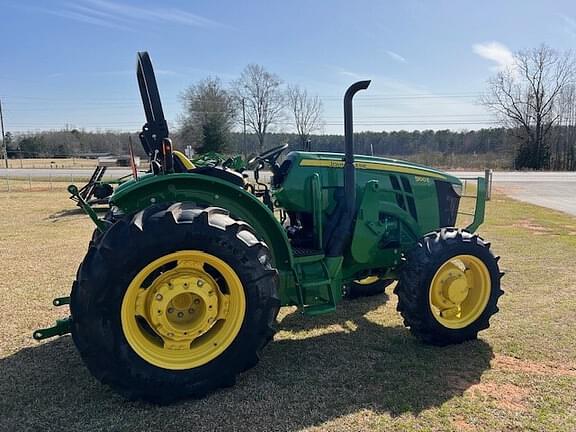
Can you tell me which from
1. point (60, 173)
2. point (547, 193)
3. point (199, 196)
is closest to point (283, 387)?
point (199, 196)

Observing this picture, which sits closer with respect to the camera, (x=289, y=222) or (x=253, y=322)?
(x=253, y=322)

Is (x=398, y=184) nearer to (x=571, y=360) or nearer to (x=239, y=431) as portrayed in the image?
(x=571, y=360)

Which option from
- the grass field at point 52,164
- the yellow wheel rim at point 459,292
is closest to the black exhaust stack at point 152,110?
the yellow wheel rim at point 459,292

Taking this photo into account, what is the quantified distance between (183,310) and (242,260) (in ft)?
1.85

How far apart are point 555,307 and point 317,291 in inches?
117

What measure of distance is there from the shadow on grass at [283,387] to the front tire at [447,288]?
0.19 meters

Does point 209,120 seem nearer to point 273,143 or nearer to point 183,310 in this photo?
point 273,143

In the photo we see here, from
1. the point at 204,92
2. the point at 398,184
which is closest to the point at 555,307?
the point at 398,184

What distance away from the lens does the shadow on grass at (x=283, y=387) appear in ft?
A: 9.45

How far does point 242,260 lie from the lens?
3.04 metres

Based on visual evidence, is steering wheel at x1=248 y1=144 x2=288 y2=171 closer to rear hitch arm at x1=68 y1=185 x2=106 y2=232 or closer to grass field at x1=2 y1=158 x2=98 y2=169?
rear hitch arm at x1=68 y1=185 x2=106 y2=232

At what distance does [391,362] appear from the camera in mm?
3670

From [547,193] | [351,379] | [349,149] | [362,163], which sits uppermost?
[349,149]

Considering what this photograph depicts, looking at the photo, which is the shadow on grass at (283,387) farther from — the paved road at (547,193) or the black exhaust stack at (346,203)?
the paved road at (547,193)
